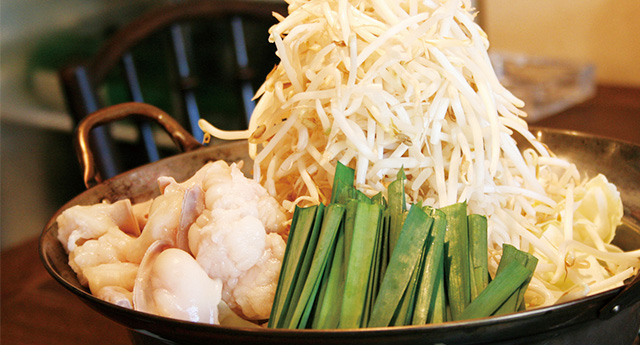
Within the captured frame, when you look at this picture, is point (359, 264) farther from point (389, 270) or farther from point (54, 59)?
point (54, 59)

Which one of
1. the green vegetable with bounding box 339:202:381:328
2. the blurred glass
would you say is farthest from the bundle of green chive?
the blurred glass

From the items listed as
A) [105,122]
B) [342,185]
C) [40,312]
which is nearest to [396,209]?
[342,185]

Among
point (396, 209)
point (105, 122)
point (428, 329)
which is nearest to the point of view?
point (428, 329)

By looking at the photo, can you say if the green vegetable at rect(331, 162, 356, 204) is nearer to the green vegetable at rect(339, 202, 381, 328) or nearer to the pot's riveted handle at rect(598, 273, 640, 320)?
the green vegetable at rect(339, 202, 381, 328)

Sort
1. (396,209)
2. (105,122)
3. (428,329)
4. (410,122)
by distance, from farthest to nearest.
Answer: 1. (105,122)
2. (410,122)
3. (396,209)
4. (428,329)

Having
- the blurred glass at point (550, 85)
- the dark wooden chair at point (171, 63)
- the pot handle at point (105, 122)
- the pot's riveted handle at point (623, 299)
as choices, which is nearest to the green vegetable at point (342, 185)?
the pot's riveted handle at point (623, 299)

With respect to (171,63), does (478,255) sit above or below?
below
